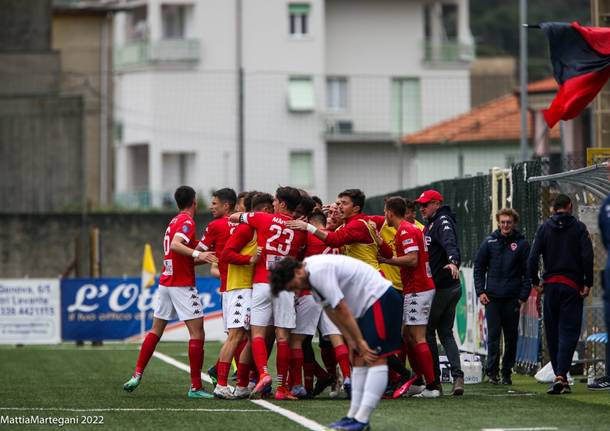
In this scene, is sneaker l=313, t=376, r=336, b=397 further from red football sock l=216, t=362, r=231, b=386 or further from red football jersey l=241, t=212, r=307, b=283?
red football jersey l=241, t=212, r=307, b=283

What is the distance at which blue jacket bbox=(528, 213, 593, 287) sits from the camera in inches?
616

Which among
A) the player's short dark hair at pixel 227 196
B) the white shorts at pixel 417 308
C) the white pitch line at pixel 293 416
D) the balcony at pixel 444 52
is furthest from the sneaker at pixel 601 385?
the balcony at pixel 444 52

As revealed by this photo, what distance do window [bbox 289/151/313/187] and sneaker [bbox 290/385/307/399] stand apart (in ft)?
124

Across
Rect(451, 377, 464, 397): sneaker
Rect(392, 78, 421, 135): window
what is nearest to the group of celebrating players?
Rect(451, 377, 464, 397): sneaker

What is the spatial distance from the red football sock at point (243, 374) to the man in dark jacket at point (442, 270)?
1988 millimetres

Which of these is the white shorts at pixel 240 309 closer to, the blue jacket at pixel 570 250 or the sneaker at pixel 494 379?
the blue jacket at pixel 570 250

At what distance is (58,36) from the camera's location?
194 ft

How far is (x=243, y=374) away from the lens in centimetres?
1573

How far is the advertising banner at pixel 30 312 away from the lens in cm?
2977

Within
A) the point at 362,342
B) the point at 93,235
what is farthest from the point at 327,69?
the point at 362,342

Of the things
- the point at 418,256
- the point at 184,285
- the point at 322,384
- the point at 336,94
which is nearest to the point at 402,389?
the point at 322,384

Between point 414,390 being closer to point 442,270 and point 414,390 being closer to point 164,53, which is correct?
point 442,270

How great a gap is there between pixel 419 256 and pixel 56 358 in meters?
10.1

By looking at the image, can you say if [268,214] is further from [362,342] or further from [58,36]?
[58,36]
